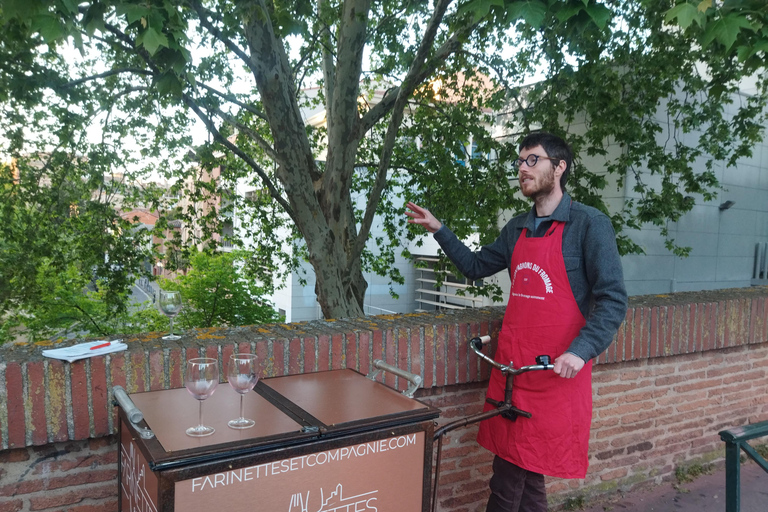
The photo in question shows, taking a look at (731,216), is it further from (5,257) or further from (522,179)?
(5,257)

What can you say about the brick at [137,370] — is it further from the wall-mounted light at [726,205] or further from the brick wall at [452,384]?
the wall-mounted light at [726,205]

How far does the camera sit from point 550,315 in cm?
261

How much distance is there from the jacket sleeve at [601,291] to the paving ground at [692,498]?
1.83m

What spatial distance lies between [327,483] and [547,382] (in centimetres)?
127

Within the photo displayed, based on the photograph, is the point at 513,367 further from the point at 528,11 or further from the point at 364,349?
the point at 528,11

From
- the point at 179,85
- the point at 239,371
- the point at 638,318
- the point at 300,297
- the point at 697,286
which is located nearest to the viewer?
the point at 239,371

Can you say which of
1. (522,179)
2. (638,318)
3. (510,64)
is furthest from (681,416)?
(510,64)

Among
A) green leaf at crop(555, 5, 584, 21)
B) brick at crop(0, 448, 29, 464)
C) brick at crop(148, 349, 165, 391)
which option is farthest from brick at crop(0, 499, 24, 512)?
green leaf at crop(555, 5, 584, 21)

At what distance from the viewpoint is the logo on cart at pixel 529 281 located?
262cm

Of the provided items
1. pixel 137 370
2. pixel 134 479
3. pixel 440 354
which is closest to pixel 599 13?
pixel 440 354

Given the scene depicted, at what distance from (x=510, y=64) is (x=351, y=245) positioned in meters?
3.23

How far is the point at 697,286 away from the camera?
9.25 meters

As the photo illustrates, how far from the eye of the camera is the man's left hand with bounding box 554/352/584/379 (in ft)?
7.68

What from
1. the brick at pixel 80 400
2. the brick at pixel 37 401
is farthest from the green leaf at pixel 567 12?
the brick at pixel 37 401
